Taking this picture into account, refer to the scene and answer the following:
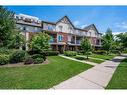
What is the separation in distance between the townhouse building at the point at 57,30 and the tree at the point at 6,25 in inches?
466

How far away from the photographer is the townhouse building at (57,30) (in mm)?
27002

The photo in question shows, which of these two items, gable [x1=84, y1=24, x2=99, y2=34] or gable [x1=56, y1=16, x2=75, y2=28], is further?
gable [x1=84, y1=24, x2=99, y2=34]

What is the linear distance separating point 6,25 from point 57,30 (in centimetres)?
1848

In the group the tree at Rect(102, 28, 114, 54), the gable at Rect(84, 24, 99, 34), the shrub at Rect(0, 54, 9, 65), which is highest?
the gable at Rect(84, 24, 99, 34)

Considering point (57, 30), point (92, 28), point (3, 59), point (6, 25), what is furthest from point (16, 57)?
point (92, 28)

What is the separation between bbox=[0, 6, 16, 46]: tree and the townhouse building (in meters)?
11.8

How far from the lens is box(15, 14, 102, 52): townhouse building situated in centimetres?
2700

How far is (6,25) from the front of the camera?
12680 millimetres

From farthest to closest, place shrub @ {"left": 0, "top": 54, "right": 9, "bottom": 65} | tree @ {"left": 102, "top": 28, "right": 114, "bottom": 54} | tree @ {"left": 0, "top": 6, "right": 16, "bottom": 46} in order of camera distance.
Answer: tree @ {"left": 102, "top": 28, "right": 114, "bottom": 54} → tree @ {"left": 0, "top": 6, "right": 16, "bottom": 46} → shrub @ {"left": 0, "top": 54, "right": 9, "bottom": 65}

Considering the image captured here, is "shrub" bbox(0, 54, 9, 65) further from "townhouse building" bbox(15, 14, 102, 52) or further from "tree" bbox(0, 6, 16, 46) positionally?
"townhouse building" bbox(15, 14, 102, 52)

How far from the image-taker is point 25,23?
2655 centimetres

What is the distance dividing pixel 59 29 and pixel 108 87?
25.7 m

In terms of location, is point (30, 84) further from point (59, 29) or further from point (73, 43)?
point (73, 43)

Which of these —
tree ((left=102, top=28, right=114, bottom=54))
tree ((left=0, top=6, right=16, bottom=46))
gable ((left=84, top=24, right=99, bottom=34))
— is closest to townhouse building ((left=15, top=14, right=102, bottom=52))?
gable ((left=84, top=24, right=99, bottom=34))
